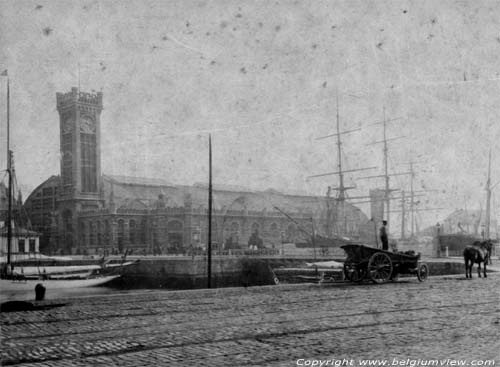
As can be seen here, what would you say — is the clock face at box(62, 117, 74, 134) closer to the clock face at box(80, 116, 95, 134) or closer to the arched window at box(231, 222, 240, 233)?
the clock face at box(80, 116, 95, 134)

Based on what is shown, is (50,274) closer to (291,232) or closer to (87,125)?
(87,125)

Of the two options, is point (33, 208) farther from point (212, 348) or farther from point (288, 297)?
point (212, 348)

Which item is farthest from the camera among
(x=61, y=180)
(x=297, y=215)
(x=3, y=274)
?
(x=297, y=215)

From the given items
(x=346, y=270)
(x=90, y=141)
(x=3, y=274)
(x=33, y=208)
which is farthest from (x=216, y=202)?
(x=346, y=270)

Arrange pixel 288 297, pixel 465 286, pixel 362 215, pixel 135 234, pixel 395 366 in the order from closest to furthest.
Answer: pixel 395 366 → pixel 288 297 → pixel 465 286 → pixel 135 234 → pixel 362 215

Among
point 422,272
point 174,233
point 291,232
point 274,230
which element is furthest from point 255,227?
point 422,272

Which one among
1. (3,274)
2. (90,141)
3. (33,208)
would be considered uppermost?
(90,141)

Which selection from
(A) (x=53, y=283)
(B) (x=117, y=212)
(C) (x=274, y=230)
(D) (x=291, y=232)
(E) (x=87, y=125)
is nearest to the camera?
(A) (x=53, y=283)
